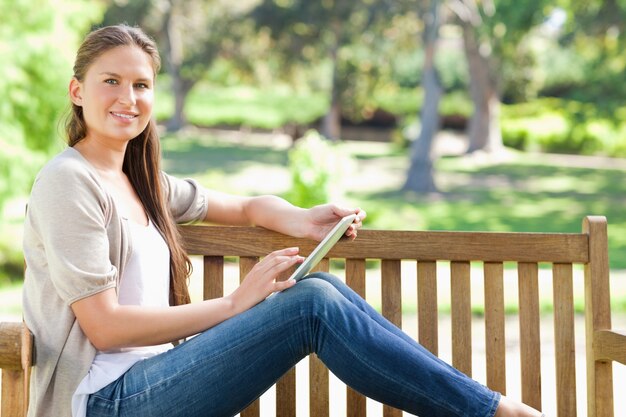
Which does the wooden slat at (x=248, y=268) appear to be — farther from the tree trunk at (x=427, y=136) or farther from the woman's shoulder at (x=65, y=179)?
the tree trunk at (x=427, y=136)

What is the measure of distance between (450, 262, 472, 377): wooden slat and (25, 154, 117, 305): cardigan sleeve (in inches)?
45.8

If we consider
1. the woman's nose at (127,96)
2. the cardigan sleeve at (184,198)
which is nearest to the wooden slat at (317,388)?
the cardigan sleeve at (184,198)

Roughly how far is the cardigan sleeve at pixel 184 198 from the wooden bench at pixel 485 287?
1.9 inches

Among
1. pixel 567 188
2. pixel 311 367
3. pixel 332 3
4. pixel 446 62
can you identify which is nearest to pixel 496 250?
Result: pixel 311 367

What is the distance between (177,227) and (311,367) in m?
0.63

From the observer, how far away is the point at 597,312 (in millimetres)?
2941

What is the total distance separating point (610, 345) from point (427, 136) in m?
16.6

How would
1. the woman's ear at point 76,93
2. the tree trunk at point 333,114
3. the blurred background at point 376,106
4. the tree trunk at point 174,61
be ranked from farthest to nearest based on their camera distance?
the tree trunk at point 174,61 → the tree trunk at point 333,114 → the blurred background at point 376,106 → the woman's ear at point 76,93

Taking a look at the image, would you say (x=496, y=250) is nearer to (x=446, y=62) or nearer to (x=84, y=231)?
(x=84, y=231)

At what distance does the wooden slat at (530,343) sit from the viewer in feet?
9.68

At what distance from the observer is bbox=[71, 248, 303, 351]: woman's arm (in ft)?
7.65

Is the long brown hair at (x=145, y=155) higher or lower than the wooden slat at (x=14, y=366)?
higher

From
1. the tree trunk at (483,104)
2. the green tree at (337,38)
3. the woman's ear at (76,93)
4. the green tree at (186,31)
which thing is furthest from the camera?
the green tree at (186,31)

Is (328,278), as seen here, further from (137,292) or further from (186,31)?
(186,31)
